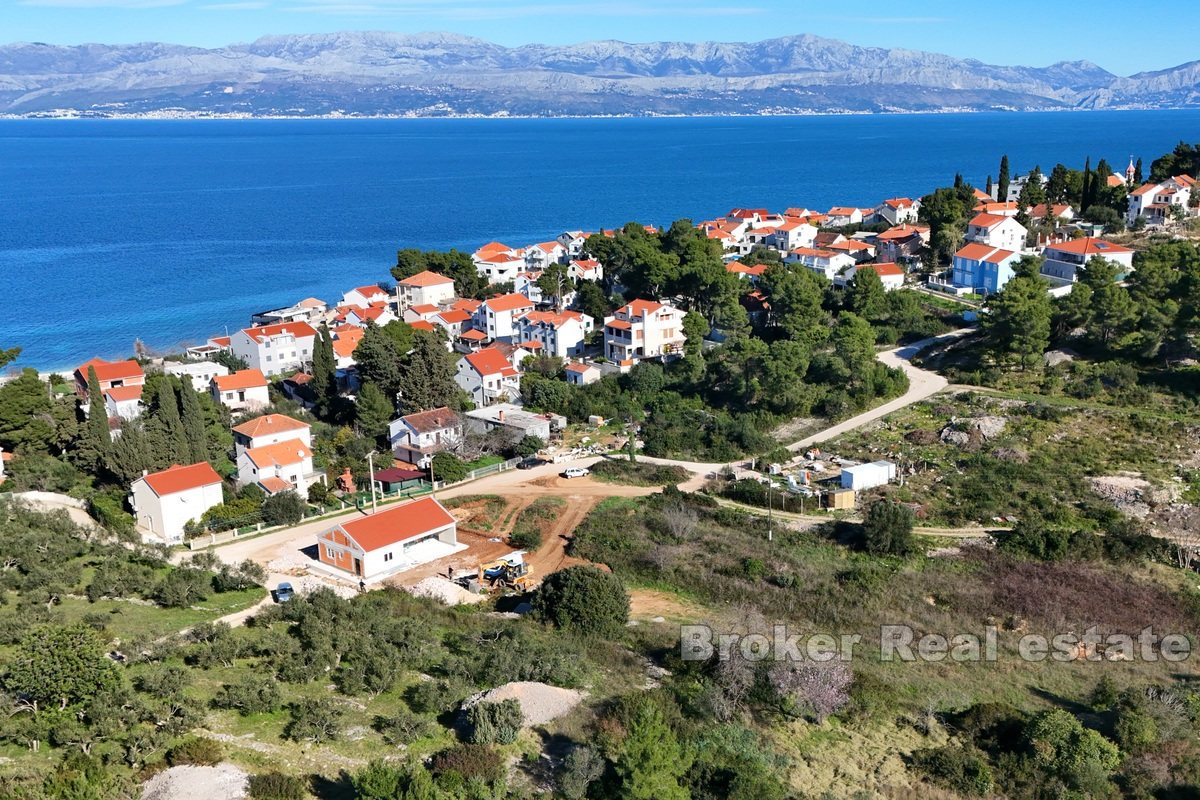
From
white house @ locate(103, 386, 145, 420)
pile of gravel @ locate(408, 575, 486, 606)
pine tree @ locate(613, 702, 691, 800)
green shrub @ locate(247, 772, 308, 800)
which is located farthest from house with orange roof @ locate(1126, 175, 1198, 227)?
green shrub @ locate(247, 772, 308, 800)

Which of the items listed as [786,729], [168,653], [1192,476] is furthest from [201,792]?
[1192,476]

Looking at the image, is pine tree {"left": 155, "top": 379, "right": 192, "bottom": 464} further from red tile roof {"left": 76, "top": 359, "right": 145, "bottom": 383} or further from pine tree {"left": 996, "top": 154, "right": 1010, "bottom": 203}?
pine tree {"left": 996, "top": 154, "right": 1010, "bottom": 203}

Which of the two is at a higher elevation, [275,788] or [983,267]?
[983,267]

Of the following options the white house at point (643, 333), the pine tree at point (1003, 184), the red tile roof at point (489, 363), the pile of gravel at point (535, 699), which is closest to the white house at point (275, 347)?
the red tile roof at point (489, 363)

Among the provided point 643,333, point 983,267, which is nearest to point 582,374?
point 643,333

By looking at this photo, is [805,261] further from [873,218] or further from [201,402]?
[201,402]

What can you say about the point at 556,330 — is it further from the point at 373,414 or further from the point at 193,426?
the point at 193,426

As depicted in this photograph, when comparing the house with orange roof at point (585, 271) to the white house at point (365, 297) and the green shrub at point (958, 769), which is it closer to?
the white house at point (365, 297)
